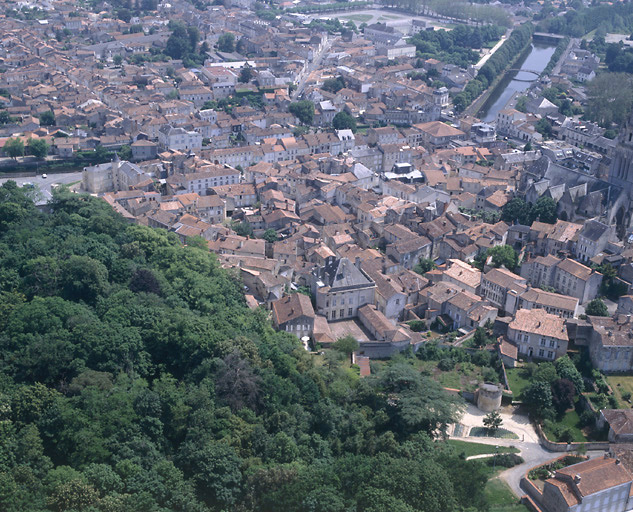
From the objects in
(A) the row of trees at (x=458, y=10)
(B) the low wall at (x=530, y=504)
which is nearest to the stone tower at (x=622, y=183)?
(B) the low wall at (x=530, y=504)

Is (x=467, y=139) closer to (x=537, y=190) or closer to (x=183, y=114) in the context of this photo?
(x=537, y=190)

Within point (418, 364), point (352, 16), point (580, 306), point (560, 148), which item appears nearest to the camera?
point (418, 364)

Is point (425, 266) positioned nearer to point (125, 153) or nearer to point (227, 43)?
point (125, 153)

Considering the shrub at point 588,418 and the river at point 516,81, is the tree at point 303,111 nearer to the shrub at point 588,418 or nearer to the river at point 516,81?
the river at point 516,81

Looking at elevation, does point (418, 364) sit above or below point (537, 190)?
below

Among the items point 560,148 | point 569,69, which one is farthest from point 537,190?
point 569,69
